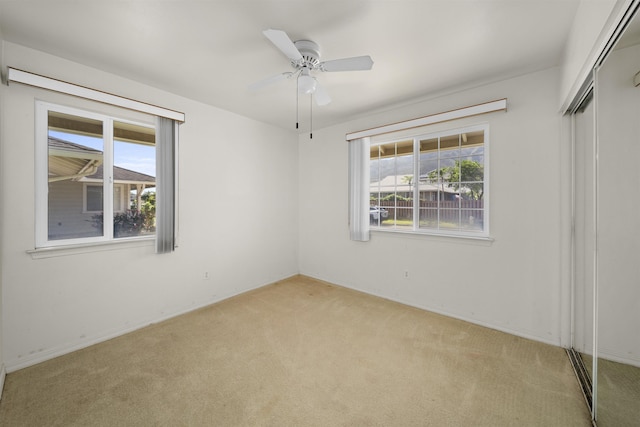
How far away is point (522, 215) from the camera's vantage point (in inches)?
98.8

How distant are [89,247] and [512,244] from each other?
418 cm

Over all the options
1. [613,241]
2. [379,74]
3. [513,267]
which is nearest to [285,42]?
[379,74]

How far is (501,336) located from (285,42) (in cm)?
325

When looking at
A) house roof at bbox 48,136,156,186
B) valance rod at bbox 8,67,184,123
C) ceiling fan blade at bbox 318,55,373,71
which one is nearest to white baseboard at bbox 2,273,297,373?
house roof at bbox 48,136,156,186

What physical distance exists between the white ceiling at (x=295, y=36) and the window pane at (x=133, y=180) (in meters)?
0.60

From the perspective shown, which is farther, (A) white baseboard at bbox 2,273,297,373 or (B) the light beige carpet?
(A) white baseboard at bbox 2,273,297,373

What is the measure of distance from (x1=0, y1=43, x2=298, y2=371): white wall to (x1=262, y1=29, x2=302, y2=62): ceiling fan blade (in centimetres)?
188

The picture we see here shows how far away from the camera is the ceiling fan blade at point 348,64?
1829mm

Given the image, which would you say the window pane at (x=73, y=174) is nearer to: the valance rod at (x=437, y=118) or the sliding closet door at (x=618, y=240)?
the valance rod at (x=437, y=118)

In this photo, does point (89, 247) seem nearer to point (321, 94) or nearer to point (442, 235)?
point (321, 94)

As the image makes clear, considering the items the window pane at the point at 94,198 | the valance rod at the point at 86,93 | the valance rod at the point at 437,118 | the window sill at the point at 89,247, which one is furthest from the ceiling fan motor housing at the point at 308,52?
the window sill at the point at 89,247

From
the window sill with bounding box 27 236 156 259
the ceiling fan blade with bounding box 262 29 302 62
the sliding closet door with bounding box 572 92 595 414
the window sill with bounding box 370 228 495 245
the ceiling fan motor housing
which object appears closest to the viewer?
the ceiling fan blade with bounding box 262 29 302 62

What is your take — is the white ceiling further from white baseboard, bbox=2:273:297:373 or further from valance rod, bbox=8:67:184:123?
white baseboard, bbox=2:273:297:373

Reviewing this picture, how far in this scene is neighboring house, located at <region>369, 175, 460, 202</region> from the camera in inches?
120
